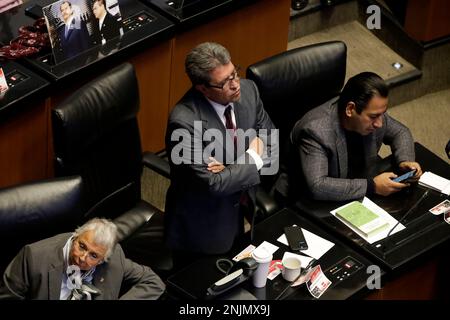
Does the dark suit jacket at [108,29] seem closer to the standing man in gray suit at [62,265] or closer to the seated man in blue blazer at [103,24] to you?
the seated man in blue blazer at [103,24]

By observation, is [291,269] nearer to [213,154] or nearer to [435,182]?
[213,154]

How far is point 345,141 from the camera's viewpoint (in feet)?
14.3

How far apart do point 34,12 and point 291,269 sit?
200 centimetres

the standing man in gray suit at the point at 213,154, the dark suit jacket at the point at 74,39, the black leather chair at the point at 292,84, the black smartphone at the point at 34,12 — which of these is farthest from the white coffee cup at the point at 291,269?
the black smartphone at the point at 34,12

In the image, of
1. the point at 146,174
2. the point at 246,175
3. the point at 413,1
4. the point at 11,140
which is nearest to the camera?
the point at 246,175

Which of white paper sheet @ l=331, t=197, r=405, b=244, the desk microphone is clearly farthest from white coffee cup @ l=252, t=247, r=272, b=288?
the desk microphone

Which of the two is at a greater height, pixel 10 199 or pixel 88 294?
pixel 10 199

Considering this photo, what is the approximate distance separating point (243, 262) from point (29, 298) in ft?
2.68

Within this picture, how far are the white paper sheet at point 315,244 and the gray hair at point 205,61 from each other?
30.2 inches

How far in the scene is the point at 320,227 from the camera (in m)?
4.21

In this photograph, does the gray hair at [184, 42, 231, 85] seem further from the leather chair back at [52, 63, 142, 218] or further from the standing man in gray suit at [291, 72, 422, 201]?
the standing man in gray suit at [291, 72, 422, 201]

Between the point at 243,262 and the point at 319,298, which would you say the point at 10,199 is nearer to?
the point at 243,262

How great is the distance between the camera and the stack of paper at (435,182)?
14.4 feet

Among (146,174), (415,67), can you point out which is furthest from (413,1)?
(146,174)
